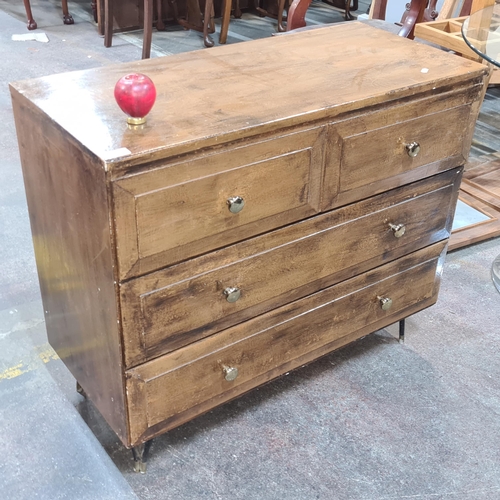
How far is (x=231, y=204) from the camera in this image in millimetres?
1337

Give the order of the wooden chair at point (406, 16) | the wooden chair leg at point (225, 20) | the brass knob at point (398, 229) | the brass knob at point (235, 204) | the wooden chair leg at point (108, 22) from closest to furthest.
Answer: the brass knob at point (235, 204) < the brass knob at point (398, 229) < the wooden chair at point (406, 16) < the wooden chair leg at point (108, 22) < the wooden chair leg at point (225, 20)

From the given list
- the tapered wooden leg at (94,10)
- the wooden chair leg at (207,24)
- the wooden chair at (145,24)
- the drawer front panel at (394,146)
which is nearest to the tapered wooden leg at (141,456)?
the drawer front panel at (394,146)

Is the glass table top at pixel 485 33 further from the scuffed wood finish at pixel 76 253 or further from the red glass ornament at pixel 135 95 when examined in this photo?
the scuffed wood finish at pixel 76 253

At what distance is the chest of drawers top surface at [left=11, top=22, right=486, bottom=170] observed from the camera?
1.23m

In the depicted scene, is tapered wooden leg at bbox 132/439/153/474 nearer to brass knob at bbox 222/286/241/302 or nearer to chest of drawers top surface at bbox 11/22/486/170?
brass knob at bbox 222/286/241/302

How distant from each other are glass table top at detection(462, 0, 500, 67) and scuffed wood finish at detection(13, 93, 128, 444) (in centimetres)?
114

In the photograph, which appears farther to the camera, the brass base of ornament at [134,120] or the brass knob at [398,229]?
the brass knob at [398,229]

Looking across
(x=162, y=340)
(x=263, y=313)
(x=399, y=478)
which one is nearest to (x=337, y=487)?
(x=399, y=478)

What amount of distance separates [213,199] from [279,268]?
0.30 m

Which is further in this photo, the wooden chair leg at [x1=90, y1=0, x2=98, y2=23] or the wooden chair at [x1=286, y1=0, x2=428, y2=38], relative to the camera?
the wooden chair leg at [x1=90, y1=0, x2=98, y2=23]

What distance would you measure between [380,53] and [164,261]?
845 millimetres

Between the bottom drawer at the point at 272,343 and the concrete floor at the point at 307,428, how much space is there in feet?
0.52

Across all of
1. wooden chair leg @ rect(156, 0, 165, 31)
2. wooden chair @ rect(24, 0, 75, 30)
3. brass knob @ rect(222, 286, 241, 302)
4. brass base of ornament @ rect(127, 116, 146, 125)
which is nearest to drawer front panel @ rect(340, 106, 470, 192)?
brass knob @ rect(222, 286, 241, 302)

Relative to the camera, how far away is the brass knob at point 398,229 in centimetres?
172
